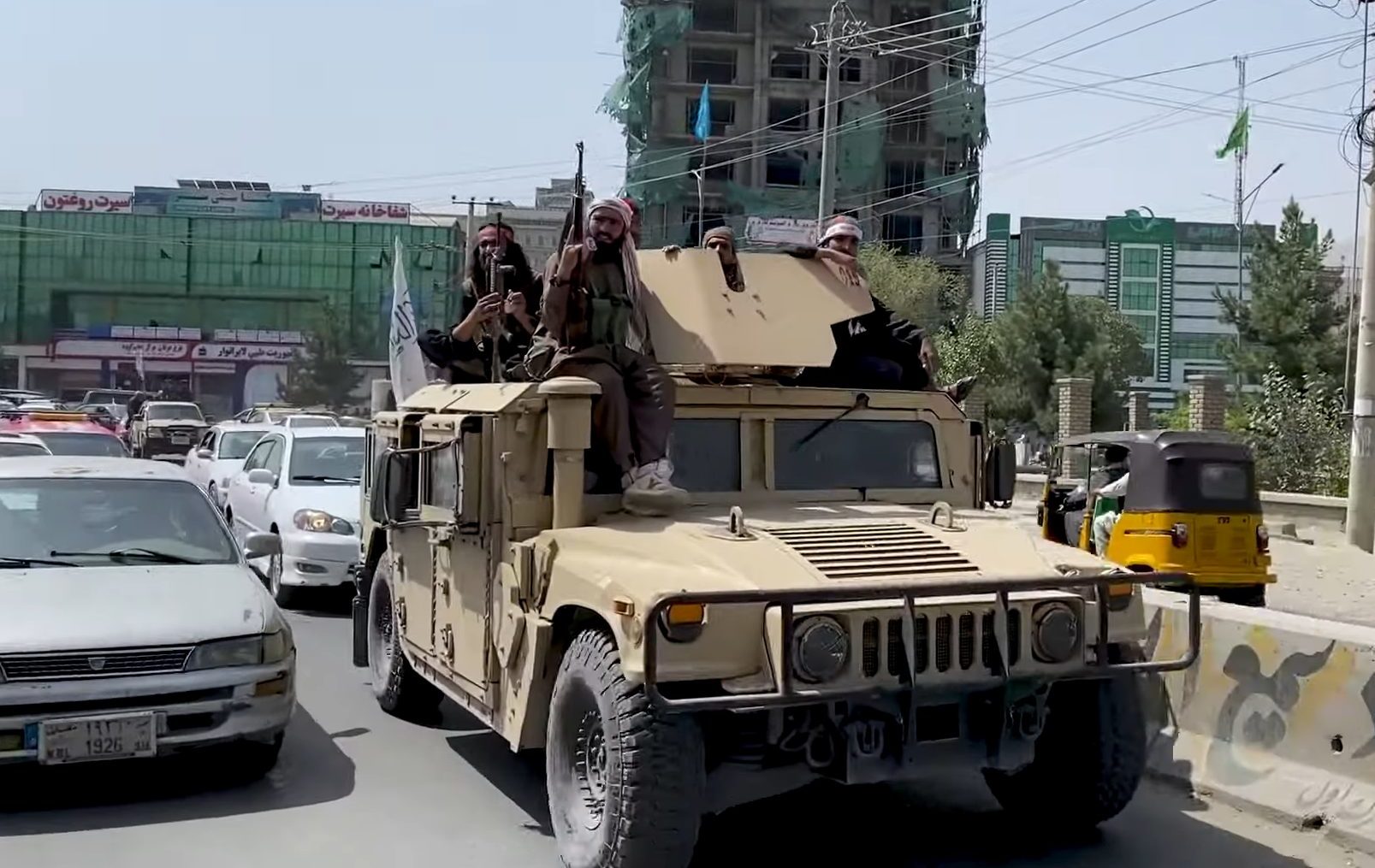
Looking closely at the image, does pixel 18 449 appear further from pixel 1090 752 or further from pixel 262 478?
pixel 1090 752

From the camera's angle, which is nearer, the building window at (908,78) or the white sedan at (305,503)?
the white sedan at (305,503)

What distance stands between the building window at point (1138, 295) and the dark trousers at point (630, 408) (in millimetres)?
71986

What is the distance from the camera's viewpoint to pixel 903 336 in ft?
22.9

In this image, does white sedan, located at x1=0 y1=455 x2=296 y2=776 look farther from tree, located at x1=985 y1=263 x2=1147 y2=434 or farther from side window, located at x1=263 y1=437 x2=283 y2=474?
tree, located at x1=985 y1=263 x2=1147 y2=434

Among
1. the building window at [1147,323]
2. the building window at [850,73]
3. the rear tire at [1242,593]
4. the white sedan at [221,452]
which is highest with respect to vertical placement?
the building window at [850,73]

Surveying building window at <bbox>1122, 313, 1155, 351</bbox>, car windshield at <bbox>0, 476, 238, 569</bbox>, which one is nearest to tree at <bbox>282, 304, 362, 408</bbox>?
building window at <bbox>1122, 313, 1155, 351</bbox>

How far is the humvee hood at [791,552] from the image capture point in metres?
4.65

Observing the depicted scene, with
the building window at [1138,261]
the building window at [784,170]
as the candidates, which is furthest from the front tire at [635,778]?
the building window at [1138,261]

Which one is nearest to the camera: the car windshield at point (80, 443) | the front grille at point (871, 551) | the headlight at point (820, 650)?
the headlight at point (820, 650)

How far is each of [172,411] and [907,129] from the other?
39.1 meters

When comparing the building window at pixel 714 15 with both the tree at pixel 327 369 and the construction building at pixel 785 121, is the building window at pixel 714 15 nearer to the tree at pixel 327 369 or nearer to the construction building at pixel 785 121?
the construction building at pixel 785 121

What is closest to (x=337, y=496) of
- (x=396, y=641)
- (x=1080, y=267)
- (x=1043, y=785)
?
(x=396, y=641)

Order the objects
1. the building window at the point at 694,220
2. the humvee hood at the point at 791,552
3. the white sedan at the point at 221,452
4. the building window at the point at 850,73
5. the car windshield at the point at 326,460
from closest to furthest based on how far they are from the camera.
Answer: the humvee hood at the point at 791,552
the car windshield at the point at 326,460
the white sedan at the point at 221,452
the building window at the point at 694,220
the building window at the point at 850,73

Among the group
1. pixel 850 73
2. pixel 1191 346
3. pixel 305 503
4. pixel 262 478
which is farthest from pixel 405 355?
pixel 1191 346
